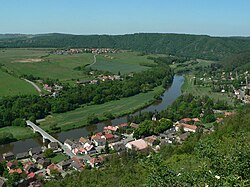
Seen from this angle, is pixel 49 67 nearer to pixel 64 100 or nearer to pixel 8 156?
pixel 64 100

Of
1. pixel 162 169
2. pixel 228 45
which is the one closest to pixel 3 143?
pixel 162 169

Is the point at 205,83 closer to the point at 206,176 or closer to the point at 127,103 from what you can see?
the point at 127,103

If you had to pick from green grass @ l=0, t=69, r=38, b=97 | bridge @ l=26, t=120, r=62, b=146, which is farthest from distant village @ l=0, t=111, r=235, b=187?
green grass @ l=0, t=69, r=38, b=97

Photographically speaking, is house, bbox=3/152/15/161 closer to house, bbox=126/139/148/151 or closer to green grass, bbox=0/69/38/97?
house, bbox=126/139/148/151

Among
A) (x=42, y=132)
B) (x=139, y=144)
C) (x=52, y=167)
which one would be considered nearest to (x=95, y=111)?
(x=42, y=132)

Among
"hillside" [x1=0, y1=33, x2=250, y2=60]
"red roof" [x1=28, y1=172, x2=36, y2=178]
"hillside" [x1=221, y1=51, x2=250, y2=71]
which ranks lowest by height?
"red roof" [x1=28, y1=172, x2=36, y2=178]
